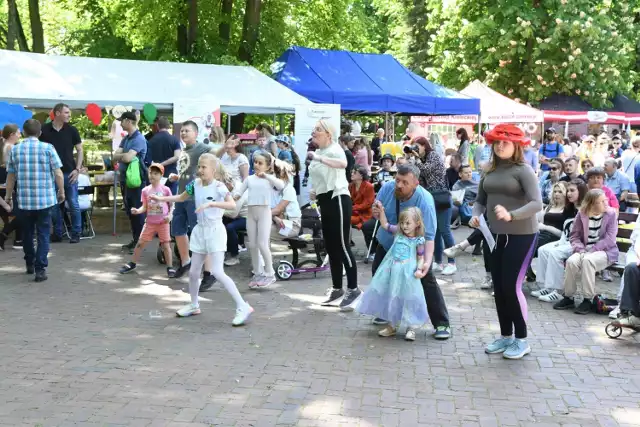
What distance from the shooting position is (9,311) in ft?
24.7

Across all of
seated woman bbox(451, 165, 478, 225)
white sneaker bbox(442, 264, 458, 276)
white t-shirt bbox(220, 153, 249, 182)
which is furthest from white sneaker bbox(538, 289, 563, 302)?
white t-shirt bbox(220, 153, 249, 182)

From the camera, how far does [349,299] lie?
7699 mm

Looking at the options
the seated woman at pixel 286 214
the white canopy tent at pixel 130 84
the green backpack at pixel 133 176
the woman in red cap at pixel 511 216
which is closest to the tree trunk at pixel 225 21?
the white canopy tent at pixel 130 84

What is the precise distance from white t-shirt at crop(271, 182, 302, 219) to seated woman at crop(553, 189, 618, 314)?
3284 mm

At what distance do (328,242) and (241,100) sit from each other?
7.19 metres

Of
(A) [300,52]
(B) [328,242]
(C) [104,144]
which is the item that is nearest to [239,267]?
(B) [328,242]

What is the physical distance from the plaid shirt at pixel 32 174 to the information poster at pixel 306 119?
6152 millimetres

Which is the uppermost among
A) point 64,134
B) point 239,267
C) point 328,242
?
point 64,134

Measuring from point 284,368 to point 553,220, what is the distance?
14.8ft

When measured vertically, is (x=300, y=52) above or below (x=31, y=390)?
above

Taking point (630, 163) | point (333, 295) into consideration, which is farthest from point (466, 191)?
point (333, 295)

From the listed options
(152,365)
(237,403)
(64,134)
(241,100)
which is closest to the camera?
(237,403)

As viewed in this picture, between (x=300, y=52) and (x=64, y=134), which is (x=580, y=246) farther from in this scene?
(x=300, y=52)

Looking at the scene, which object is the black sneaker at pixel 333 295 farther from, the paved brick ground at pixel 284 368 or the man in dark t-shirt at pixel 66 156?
the man in dark t-shirt at pixel 66 156
